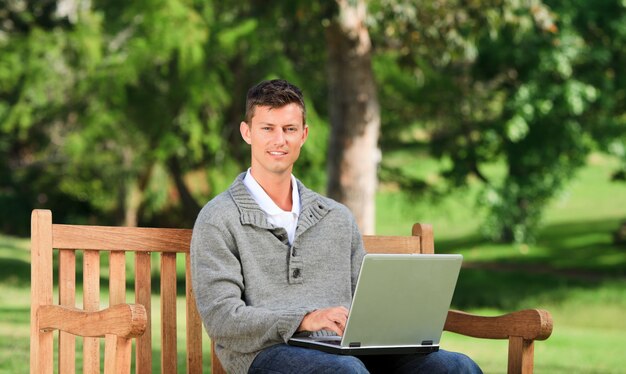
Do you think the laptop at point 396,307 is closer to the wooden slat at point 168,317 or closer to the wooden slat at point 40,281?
the wooden slat at point 168,317

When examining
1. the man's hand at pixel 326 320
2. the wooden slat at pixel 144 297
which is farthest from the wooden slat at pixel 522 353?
the wooden slat at pixel 144 297

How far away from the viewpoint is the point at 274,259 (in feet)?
13.6

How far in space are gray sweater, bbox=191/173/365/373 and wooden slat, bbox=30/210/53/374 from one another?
0.53 meters

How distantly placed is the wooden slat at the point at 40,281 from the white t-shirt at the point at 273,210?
0.70 m

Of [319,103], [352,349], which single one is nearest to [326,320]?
[352,349]

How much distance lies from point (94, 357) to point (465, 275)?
21604 millimetres

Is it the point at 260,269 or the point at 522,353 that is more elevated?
the point at 260,269

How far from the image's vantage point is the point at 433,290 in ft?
13.0

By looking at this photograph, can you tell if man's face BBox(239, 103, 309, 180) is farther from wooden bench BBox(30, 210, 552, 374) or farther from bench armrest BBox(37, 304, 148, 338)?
bench armrest BBox(37, 304, 148, 338)

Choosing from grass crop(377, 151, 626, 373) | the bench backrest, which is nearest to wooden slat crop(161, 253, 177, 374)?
the bench backrest

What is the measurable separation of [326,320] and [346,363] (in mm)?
182

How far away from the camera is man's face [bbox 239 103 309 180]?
4148 millimetres

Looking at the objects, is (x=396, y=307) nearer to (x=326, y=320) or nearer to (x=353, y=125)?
(x=326, y=320)

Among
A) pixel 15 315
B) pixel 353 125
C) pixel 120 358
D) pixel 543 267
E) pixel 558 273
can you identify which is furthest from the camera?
pixel 543 267
